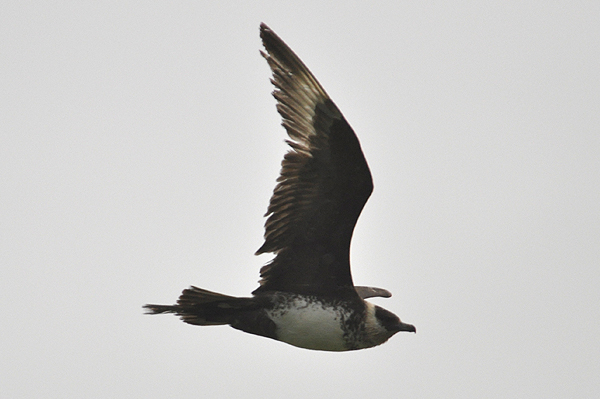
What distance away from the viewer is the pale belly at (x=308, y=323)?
716cm

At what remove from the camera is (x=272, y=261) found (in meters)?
7.25

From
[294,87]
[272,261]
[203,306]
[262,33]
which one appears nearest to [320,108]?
[294,87]

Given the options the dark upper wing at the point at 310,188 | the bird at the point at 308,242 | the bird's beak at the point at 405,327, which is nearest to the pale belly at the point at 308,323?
the bird at the point at 308,242

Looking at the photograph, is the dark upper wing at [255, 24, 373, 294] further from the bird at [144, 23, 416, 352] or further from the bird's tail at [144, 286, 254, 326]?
the bird's tail at [144, 286, 254, 326]

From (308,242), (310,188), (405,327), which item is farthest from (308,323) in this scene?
(310,188)

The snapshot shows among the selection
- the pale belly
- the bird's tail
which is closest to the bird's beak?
the pale belly

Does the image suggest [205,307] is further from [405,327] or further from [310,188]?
[405,327]

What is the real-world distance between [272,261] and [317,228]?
0.49 m

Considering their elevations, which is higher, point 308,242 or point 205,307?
point 308,242

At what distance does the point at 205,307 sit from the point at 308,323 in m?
0.84

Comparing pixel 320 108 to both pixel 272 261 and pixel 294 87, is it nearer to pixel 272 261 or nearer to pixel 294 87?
pixel 294 87

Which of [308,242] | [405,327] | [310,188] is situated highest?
[310,188]

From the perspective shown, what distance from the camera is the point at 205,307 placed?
6961mm

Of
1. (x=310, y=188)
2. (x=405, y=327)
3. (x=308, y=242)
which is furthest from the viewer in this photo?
(x=405, y=327)
